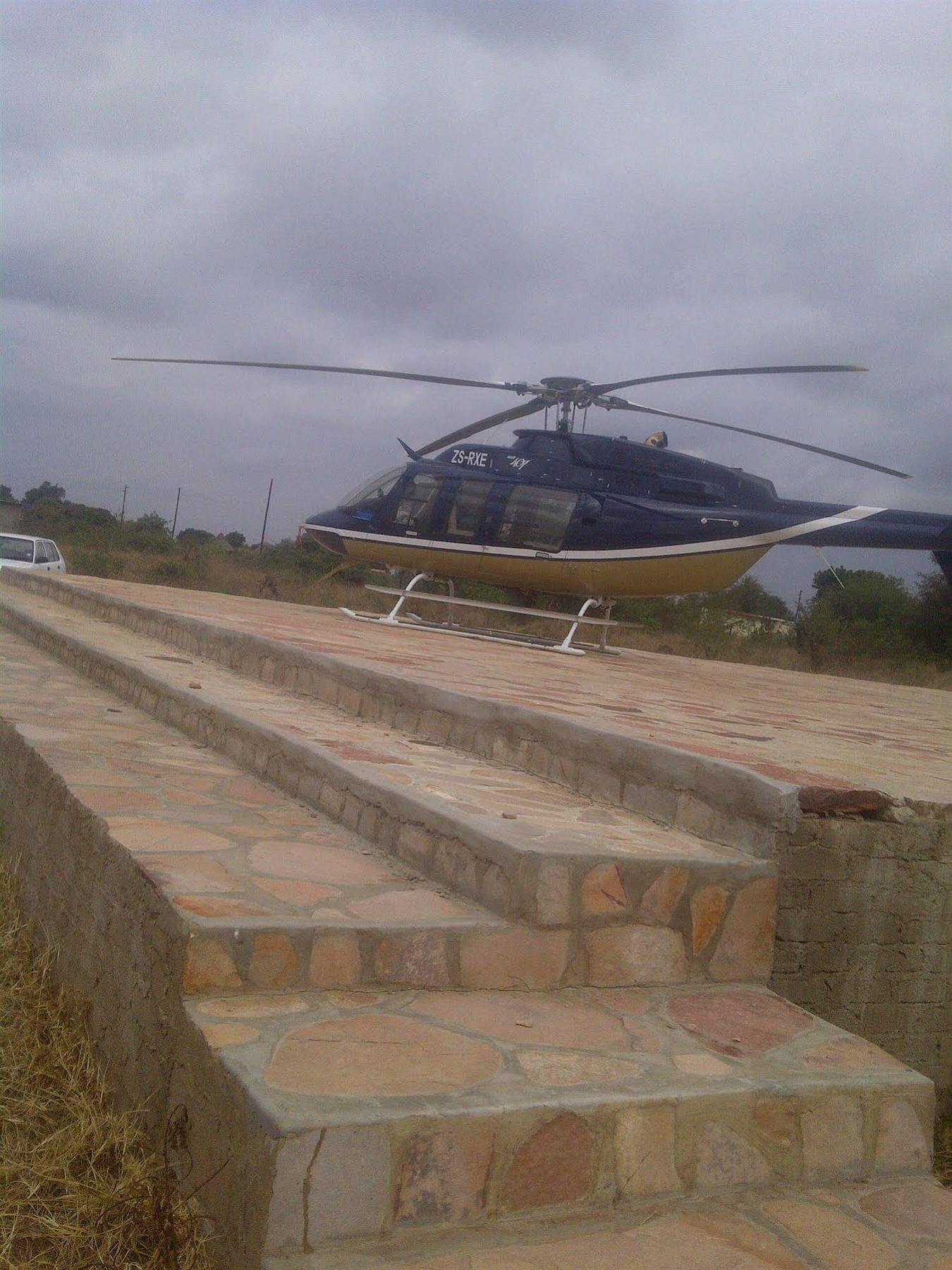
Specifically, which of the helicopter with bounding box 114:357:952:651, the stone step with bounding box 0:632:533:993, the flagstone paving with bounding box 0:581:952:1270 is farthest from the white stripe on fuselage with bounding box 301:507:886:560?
the flagstone paving with bounding box 0:581:952:1270

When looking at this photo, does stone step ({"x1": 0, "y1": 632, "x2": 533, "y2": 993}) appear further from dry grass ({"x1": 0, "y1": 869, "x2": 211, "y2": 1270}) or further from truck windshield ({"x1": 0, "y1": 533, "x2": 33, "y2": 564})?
truck windshield ({"x1": 0, "y1": 533, "x2": 33, "y2": 564})

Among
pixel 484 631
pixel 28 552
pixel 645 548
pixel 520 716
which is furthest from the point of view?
pixel 28 552

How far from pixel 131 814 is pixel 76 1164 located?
1.16m

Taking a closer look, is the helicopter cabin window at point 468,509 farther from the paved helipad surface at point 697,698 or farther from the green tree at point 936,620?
the green tree at point 936,620

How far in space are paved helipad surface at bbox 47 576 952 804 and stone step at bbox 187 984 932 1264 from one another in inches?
39.1

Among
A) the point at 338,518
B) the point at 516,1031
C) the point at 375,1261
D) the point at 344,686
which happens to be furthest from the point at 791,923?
the point at 338,518

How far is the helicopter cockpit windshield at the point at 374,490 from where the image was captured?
1216 centimetres

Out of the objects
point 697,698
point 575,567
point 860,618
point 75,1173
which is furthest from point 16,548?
point 860,618

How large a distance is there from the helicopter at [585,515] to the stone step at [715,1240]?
8.86 meters

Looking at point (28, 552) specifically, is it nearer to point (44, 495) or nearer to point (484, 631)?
point (484, 631)

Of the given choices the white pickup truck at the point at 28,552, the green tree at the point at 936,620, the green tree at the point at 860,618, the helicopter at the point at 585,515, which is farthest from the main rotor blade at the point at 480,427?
the green tree at the point at 936,620

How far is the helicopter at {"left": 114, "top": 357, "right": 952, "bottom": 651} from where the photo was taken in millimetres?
11047

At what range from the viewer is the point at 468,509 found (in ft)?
38.5

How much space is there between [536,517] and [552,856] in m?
9.35
